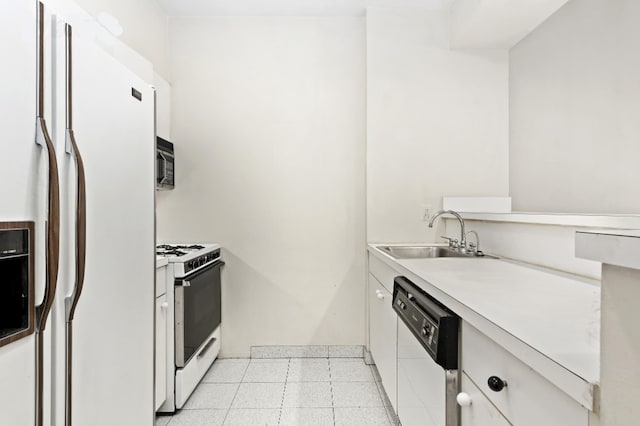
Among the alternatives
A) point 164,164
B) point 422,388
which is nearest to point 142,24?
point 164,164

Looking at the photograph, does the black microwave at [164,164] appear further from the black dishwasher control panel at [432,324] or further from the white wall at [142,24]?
the black dishwasher control panel at [432,324]

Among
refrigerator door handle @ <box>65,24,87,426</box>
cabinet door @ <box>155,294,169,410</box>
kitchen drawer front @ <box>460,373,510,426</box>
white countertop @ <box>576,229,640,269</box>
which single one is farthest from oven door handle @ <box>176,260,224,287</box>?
white countertop @ <box>576,229,640,269</box>

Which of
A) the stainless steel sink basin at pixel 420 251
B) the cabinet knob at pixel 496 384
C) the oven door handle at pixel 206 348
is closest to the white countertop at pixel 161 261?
the oven door handle at pixel 206 348

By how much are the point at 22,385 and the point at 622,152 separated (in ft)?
8.54

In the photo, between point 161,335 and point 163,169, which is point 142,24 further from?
point 161,335

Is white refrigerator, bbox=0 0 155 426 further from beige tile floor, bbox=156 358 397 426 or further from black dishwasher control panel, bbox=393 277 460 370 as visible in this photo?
black dishwasher control panel, bbox=393 277 460 370

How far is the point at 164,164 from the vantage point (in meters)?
2.77

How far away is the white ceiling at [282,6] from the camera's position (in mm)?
2857

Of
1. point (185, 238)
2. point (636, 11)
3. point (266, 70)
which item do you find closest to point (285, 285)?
point (185, 238)

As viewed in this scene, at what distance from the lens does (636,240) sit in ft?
1.55

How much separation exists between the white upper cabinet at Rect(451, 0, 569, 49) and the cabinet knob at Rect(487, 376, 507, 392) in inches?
90.4

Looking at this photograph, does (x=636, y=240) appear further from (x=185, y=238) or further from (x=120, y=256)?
(x=185, y=238)

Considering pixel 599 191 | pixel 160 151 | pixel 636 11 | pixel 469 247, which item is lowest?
pixel 469 247

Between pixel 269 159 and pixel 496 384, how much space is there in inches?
97.9
